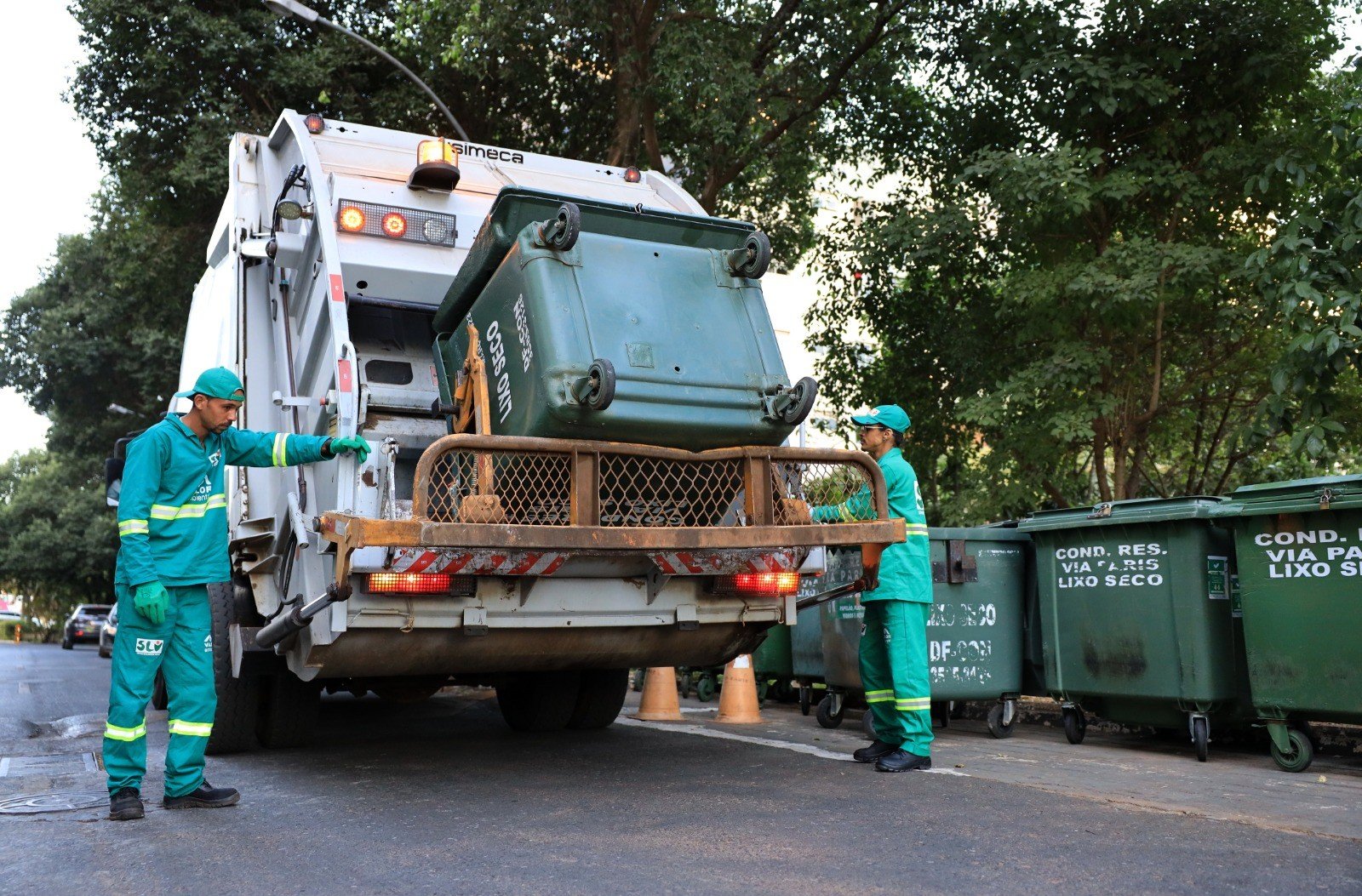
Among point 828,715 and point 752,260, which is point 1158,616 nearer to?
point 828,715

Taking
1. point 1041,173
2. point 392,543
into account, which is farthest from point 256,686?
point 1041,173

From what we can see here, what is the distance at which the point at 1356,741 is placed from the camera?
6.42 metres

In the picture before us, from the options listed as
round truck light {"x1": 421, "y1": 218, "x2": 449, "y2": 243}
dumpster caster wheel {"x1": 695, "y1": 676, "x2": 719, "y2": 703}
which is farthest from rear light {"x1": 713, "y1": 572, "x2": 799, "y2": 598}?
dumpster caster wheel {"x1": 695, "y1": 676, "x2": 719, "y2": 703}

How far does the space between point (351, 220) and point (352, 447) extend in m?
1.36

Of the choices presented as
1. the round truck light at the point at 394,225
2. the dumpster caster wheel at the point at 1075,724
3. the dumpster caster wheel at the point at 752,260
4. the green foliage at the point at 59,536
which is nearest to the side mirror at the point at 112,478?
the round truck light at the point at 394,225

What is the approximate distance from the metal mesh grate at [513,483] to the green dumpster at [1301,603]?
3.54 metres

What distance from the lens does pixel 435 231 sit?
18.0ft

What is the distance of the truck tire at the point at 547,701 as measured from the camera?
6648 millimetres

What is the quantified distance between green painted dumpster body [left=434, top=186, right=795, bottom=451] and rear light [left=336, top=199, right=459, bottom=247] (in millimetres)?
679

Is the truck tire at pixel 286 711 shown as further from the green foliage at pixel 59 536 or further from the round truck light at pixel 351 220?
the green foliage at pixel 59 536

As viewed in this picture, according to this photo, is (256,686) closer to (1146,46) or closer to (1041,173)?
(1041,173)

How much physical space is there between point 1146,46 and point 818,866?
7.85 m

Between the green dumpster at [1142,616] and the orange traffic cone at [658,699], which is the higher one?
the green dumpster at [1142,616]

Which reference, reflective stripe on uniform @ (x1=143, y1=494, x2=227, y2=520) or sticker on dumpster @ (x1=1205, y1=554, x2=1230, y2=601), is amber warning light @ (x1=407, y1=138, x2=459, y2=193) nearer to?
reflective stripe on uniform @ (x1=143, y1=494, x2=227, y2=520)
